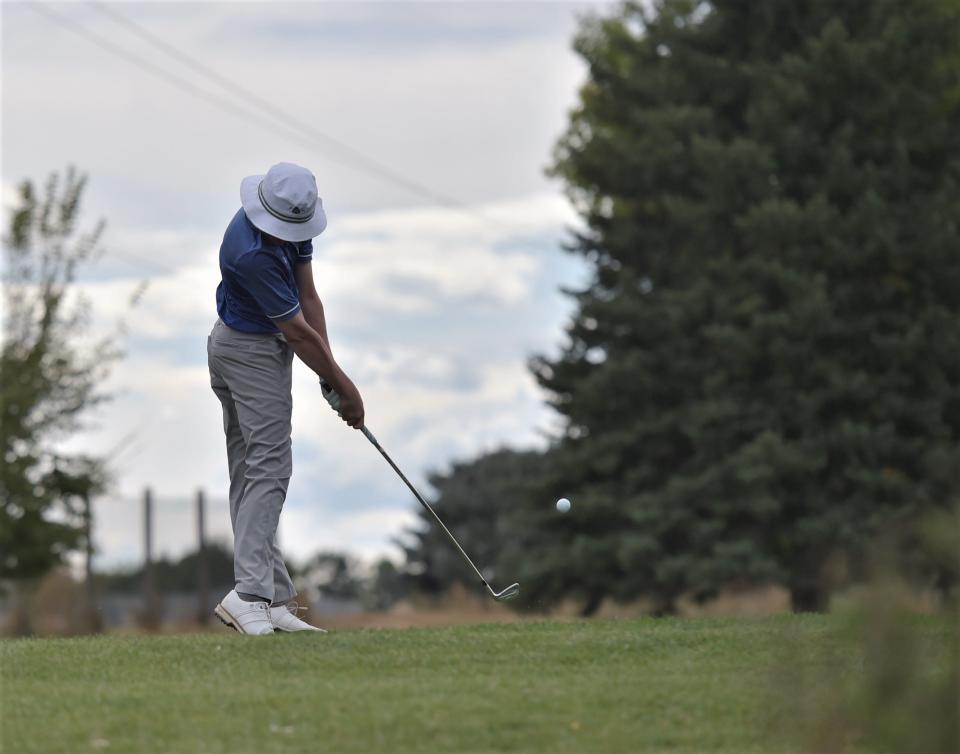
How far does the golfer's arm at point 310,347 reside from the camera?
796 cm

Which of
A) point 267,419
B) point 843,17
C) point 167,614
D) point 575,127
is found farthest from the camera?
point 575,127

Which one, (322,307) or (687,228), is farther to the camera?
(687,228)

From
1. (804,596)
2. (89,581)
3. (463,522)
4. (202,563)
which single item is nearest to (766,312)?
(804,596)

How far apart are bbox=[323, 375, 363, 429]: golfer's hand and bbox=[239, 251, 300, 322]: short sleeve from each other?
454mm

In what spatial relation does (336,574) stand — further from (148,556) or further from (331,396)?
(331,396)

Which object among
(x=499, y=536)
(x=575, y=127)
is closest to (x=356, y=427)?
(x=575, y=127)

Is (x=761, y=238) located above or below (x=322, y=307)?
above

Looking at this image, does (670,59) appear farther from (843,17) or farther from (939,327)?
(939,327)

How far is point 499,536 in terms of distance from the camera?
42250mm

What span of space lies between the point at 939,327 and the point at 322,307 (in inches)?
794

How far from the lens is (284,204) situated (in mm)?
8016

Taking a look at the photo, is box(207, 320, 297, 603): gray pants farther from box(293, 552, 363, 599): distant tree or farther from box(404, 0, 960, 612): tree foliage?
box(293, 552, 363, 599): distant tree

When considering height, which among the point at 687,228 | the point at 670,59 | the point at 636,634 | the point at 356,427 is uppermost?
the point at 670,59

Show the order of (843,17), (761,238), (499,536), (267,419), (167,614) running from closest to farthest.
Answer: (267,419), (167,614), (761,238), (843,17), (499,536)
